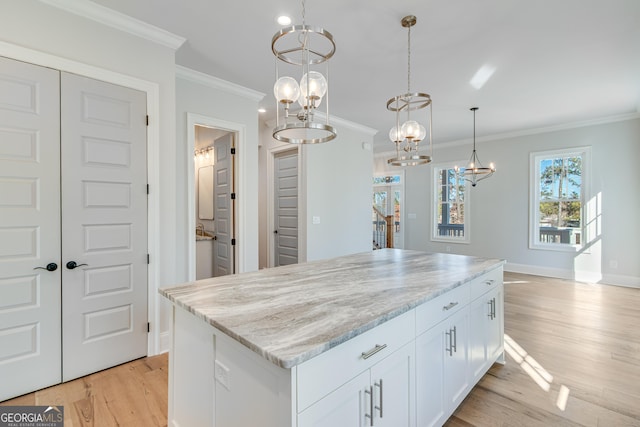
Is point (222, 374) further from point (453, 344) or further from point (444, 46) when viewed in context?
point (444, 46)

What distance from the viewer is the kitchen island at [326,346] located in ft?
3.32

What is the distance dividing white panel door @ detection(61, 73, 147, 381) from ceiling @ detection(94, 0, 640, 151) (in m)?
0.80

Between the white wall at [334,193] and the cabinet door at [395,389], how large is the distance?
3346 mm

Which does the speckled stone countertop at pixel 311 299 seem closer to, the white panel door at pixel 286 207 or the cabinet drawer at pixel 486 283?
the cabinet drawer at pixel 486 283

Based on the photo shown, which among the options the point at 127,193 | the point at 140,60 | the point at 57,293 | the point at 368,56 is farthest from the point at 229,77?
the point at 57,293

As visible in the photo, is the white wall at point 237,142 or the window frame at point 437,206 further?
the window frame at point 437,206

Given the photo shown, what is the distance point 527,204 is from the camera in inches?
233

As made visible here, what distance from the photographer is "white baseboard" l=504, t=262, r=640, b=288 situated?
4930 millimetres

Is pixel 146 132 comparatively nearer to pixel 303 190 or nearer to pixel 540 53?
pixel 303 190

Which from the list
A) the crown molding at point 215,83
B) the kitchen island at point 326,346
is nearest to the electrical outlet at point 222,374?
the kitchen island at point 326,346

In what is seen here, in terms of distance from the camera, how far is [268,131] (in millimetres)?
5340

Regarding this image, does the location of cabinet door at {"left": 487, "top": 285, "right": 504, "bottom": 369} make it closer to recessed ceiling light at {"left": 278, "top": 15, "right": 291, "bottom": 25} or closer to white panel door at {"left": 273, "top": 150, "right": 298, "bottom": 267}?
recessed ceiling light at {"left": 278, "top": 15, "right": 291, "bottom": 25}

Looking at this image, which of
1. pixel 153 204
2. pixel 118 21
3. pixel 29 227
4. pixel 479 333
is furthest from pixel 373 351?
pixel 118 21

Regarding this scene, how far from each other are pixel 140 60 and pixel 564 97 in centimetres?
516
